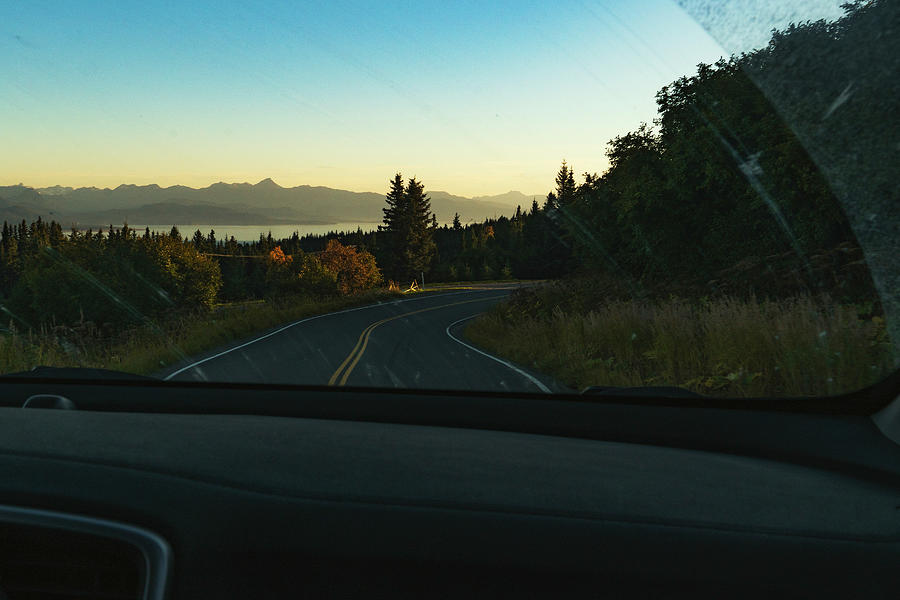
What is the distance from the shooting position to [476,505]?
1729 millimetres

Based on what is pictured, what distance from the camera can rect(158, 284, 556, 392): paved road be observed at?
6438 millimetres

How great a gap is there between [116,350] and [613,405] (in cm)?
343

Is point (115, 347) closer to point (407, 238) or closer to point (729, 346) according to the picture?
point (407, 238)

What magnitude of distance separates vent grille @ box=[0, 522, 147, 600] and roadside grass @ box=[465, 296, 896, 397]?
2.64 m

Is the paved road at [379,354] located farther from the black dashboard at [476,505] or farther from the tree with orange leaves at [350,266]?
the black dashboard at [476,505]

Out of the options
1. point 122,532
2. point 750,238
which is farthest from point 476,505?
point 750,238

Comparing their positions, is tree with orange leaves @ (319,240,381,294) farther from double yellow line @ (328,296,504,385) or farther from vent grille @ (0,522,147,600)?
vent grille @ (0,522,147,600)

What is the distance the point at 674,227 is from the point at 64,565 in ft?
12.8

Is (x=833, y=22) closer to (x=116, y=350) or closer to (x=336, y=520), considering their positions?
(x=336, y=520)

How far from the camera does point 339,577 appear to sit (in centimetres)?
155

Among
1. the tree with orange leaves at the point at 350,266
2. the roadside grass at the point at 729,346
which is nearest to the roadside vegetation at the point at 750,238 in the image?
the roadside grass at the point at 729,346

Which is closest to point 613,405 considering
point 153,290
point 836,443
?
point 836,443

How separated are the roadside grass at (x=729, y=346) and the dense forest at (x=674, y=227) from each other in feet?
0.45

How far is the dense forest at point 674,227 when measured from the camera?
2.76 m
